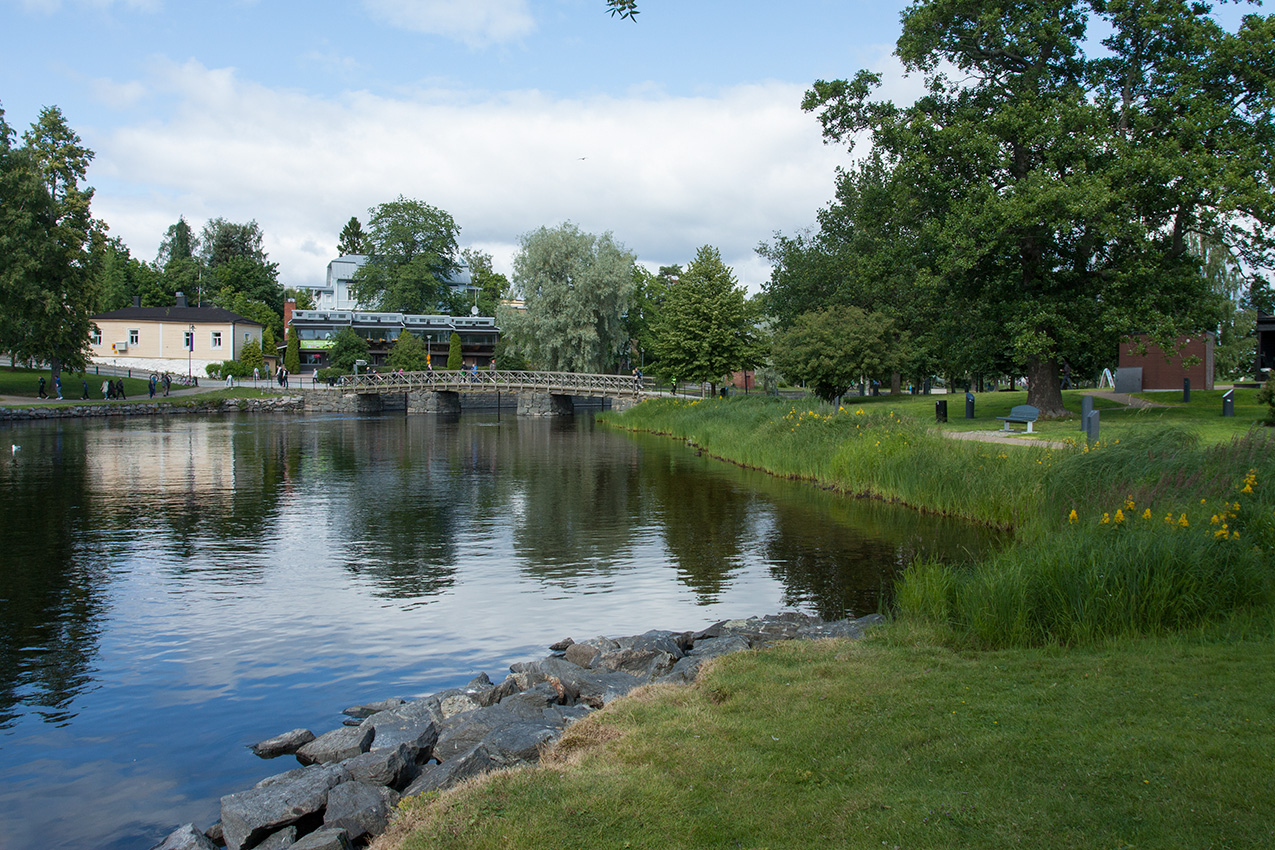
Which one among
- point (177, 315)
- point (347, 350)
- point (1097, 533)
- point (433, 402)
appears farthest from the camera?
point (347, 350)

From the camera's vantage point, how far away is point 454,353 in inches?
4028

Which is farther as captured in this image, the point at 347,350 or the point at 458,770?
the point at 347,350

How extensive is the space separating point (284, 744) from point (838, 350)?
39.8 meters

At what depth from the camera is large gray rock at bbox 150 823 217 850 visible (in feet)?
21.0

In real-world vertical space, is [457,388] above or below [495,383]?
below

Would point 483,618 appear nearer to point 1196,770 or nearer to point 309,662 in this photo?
point 309,662

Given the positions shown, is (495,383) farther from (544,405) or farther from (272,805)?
(272,805)

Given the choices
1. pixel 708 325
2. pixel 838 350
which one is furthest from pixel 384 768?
pixel 708 325

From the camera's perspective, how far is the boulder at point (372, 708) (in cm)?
910

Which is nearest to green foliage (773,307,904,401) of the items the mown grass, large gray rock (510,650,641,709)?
large gray rock (510,650,641,709)

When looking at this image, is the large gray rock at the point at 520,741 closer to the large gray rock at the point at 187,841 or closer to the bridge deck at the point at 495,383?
the large gray rock at the point at 187,841

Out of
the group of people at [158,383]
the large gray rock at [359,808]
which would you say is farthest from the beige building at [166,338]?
the large gray rock at [359,808]

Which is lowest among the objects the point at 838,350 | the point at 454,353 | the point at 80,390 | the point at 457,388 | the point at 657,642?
the point at 657,642

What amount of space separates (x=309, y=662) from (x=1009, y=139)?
28.8 meters
